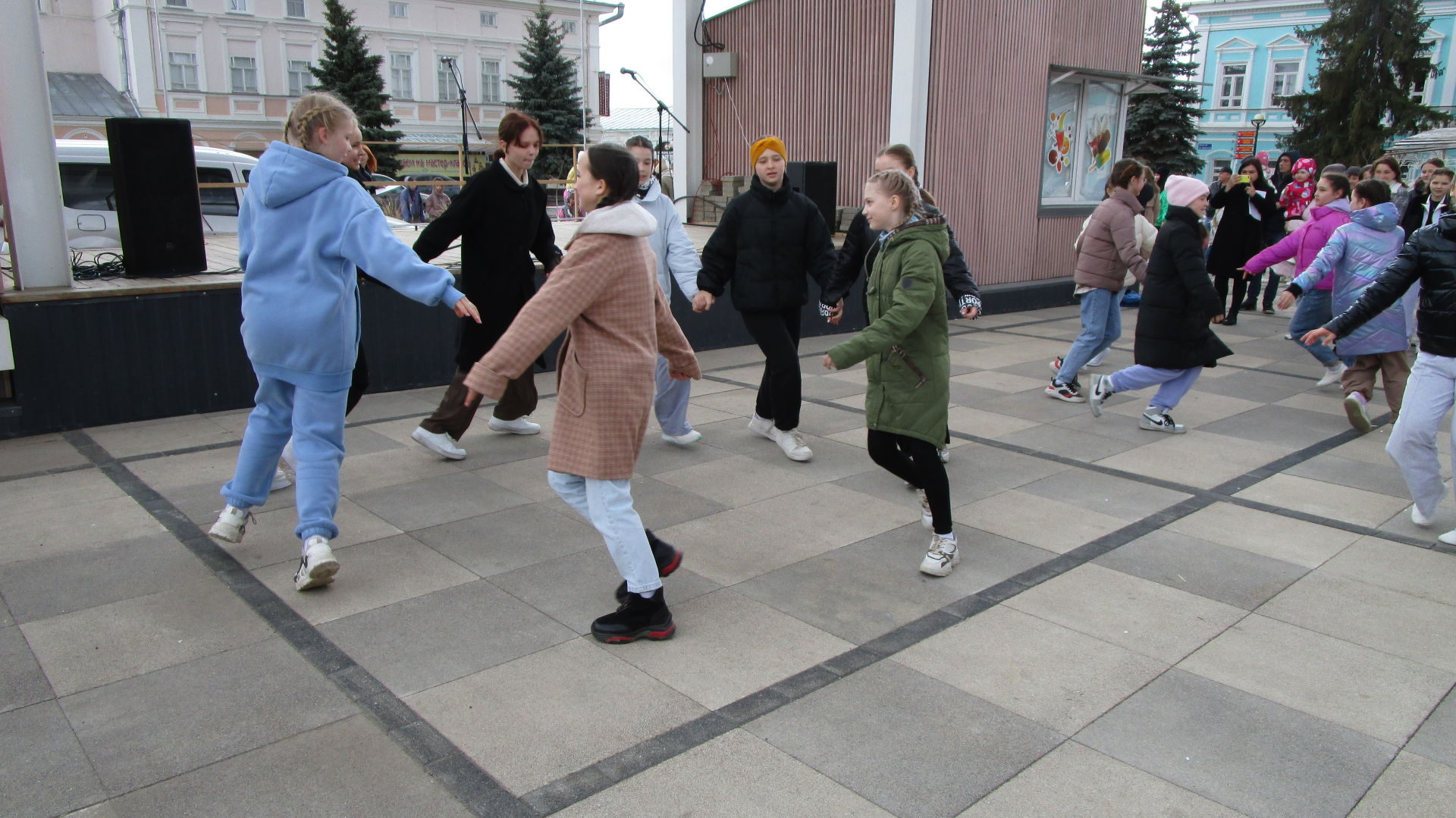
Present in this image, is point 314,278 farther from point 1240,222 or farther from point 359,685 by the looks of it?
point 1240,222

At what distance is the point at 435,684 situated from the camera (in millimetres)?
3195

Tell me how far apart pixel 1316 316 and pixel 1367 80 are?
1492 inches

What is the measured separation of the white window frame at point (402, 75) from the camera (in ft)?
167

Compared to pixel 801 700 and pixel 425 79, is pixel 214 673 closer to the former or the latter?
pixel 801 700

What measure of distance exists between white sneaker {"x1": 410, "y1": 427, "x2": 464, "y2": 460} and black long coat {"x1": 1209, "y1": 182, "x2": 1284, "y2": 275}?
9203 mm

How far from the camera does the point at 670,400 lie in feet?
19.6

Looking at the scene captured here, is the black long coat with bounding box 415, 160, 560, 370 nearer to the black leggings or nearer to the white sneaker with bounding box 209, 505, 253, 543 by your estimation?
the white sneaker with bounding box 209, 505, 253, 543

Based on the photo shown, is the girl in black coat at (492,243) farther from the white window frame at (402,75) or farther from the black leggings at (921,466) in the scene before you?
the white window frame at (402,75)

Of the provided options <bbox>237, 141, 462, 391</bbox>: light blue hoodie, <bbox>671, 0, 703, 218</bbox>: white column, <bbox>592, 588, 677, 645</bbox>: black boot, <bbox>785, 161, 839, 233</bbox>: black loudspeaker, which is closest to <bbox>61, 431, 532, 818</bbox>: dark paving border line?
<bbox>592, 588, 677, 645</bbox>: black boot

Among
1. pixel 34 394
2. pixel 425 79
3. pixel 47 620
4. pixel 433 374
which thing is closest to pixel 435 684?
pixel 47 620

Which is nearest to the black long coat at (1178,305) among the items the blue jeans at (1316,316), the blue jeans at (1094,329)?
the blue jeans at (1094,329)

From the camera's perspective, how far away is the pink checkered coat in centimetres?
313

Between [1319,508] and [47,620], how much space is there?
571 cm

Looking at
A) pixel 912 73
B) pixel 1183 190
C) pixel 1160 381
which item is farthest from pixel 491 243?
pixel 912 73
